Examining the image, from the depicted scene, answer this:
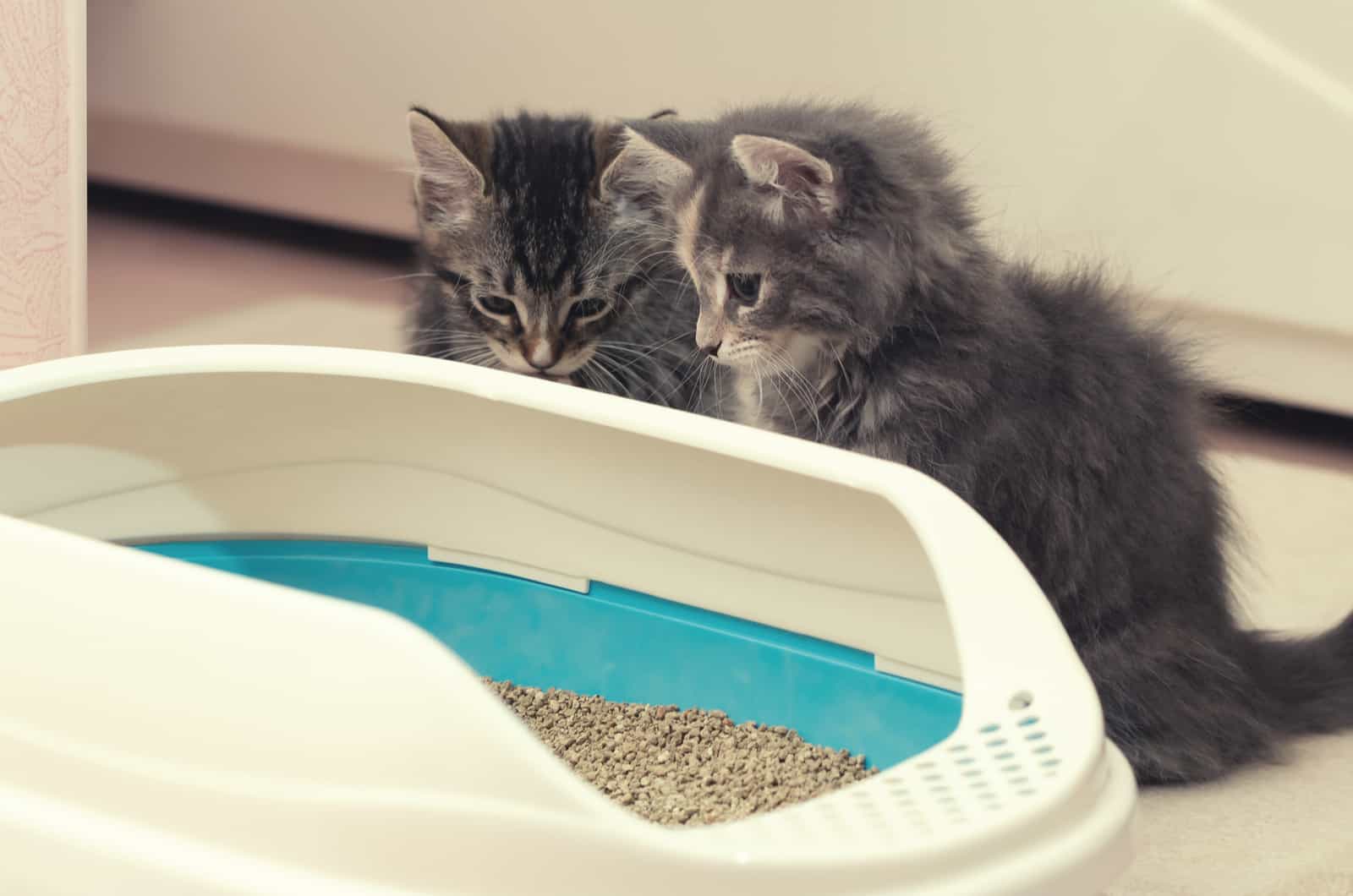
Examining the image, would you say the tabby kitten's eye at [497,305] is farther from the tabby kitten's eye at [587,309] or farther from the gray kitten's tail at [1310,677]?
the gray kitten's tail at [1310,677]

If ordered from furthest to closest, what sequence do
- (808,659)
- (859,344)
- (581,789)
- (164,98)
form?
(164,98), (859,344), (808,659), (581,789)

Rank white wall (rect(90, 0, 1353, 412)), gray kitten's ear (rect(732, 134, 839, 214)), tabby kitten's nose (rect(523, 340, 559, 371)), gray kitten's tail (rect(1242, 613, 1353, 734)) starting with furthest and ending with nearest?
white wall (rect(90, 0, 1353, 412)) → tabby kitten's nose (rect(523, 340, 559, 371)) → gray kitten's tail (rect(1242, 613, 1353, 734)) → gray kitten's ear (rect(732, 134, 839, 214))

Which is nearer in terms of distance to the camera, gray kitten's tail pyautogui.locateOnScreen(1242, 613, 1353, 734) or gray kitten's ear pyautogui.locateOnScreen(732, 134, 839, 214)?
gray kitten's ear pyautogui.locateOnScreen(732, 134, 839, 214)

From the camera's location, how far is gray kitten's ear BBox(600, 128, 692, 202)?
1386 millimetres

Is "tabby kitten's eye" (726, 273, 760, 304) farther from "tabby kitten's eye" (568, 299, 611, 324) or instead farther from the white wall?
the white wall

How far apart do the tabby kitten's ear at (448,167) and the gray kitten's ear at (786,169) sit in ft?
1.28

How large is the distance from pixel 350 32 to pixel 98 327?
639 millimetres

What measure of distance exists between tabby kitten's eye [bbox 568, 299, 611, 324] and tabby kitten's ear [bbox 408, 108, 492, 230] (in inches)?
6.1

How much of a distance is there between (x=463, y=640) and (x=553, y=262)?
466 millimetres

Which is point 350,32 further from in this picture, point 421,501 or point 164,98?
point 421,501

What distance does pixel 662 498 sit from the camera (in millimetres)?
1154

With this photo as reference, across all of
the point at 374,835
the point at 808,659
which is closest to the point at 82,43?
the point at 808,659

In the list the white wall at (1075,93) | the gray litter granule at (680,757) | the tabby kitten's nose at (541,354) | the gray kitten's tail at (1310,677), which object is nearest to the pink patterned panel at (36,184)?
the tabby kitten's nose at (541,354)

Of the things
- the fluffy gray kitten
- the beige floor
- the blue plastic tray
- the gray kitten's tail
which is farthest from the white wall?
the blue plastic tray
